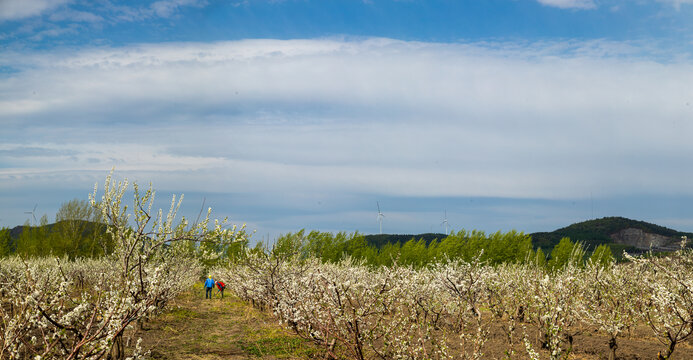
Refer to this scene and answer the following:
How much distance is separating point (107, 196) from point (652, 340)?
1838 cm

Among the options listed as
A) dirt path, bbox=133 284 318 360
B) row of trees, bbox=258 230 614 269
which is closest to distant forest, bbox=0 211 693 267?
row of trees, bbox=258 230 614 269

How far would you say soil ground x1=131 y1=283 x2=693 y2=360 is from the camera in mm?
14734

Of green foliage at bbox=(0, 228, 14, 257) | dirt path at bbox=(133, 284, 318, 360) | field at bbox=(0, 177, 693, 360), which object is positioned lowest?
green foliage at bbox=(0, 228, 14, 257)

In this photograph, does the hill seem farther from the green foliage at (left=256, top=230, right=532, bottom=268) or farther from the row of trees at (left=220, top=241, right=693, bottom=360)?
the row of trees at (left=220, top=241, right=693, bottom=360)

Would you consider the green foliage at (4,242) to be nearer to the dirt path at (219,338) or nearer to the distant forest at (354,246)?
the distant forest at (354,246)

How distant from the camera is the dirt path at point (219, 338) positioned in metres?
15.8

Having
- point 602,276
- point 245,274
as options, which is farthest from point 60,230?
point 602,276

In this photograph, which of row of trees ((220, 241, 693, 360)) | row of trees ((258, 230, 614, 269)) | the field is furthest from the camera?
row of trees ((258, 230, 614, 269))

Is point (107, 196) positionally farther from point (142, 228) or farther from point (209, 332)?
point (209, 332)

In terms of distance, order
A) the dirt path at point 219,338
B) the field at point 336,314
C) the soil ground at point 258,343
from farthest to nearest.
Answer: the dirt path at point 219,338
the soil ground at point 258,343
the field at point 336,314

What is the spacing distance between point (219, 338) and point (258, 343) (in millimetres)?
2638

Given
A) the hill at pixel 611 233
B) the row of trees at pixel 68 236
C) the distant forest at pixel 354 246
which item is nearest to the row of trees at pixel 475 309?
the distant forest at pixel 354 246

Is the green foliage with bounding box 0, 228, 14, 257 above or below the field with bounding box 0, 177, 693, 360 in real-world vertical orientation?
below

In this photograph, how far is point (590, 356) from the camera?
1470 cm
